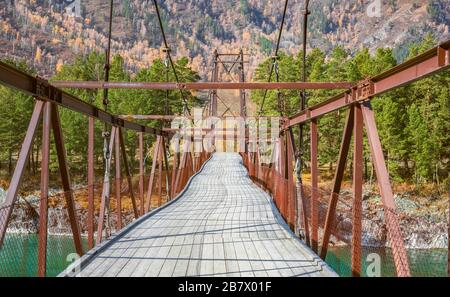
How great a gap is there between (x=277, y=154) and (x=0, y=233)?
7862 mm

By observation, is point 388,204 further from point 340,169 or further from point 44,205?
point 44,205

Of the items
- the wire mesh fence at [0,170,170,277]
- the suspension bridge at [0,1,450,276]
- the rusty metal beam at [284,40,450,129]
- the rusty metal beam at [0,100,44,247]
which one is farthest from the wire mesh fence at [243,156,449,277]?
the rusty metal beam at [0,100,44,247]

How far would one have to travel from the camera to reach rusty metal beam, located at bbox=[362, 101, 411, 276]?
3.71 m

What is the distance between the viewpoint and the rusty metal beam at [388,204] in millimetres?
3707

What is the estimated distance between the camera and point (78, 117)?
35.5 meters

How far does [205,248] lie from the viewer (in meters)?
6.11

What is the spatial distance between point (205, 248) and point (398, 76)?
3.40 metres

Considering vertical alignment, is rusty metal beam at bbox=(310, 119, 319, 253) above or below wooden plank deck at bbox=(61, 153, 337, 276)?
above

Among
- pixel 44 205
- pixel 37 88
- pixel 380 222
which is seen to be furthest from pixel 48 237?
pixel 37 88

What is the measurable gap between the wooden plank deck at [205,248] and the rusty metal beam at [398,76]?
1813mm

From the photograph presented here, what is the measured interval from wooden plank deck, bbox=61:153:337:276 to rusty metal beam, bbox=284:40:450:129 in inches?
71.4

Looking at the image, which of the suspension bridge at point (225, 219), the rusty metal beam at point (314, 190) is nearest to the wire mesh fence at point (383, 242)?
the suspension bridge at point (225, 219)

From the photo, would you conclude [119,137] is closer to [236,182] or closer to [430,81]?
[236,182]

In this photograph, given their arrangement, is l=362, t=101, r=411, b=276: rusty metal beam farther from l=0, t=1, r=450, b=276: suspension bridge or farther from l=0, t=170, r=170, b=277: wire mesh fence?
l=0, t=170, r=170, b=277: wire mesh fence
